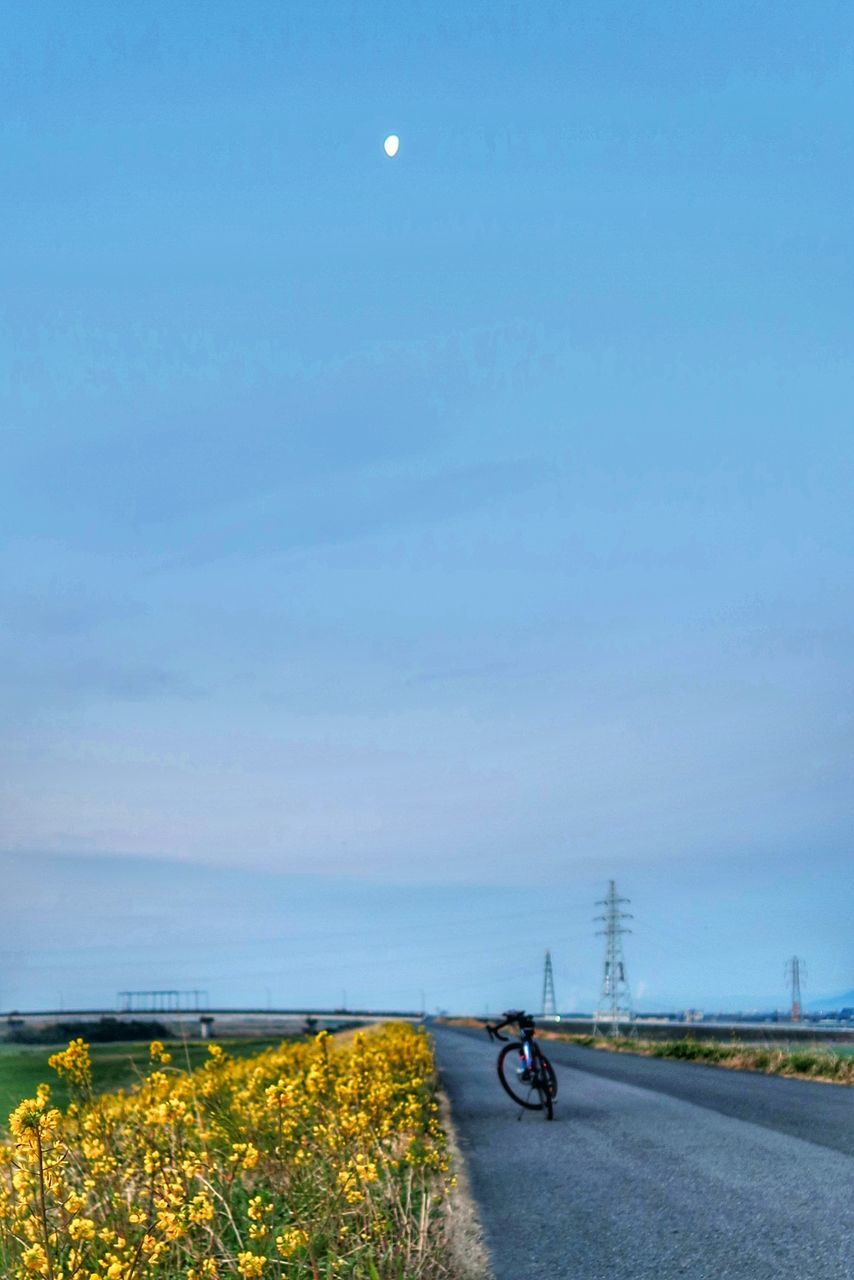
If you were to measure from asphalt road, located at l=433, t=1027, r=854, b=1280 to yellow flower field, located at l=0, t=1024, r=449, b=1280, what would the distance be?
35.2 inches

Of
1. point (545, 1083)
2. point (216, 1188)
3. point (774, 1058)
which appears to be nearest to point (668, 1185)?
point (216, 1188)

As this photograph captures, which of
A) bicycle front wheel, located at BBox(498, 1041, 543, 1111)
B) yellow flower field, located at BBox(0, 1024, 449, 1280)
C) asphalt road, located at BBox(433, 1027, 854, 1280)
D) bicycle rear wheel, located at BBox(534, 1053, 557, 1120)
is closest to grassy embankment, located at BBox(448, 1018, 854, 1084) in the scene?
asphalt road, located at BBox(433, 1027, 854, 1280)

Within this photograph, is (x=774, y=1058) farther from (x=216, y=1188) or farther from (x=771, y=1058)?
(x=216, y=1188)

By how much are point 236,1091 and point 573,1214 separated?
135 inches

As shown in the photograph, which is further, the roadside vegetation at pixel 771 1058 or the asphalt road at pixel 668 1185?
the roadside vegetation at pixel 771 1058

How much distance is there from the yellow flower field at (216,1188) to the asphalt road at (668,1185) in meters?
0.89

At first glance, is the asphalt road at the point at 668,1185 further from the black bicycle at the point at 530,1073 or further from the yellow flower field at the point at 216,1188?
the yellow flower field at the point at 216,1188

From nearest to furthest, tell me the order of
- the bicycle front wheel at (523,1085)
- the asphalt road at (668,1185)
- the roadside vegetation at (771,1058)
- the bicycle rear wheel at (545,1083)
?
1. the asphalt road at (668,1185)
2. the bicycle rear wheel at (545,1083)
3. the bicycle front wheel at (523,1085)
4. the roadside vegetation at (771,1058)

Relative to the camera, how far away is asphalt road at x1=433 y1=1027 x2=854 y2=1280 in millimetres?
8062

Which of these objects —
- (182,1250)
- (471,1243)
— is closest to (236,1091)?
(471,1243)

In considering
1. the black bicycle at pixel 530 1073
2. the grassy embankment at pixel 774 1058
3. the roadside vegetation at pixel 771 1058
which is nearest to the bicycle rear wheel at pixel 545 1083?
the black bicycle at pixel 530 1073

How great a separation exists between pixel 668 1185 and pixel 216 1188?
15.8ft

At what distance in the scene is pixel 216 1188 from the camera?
25.1ft

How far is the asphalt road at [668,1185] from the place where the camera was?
26.5 feet
